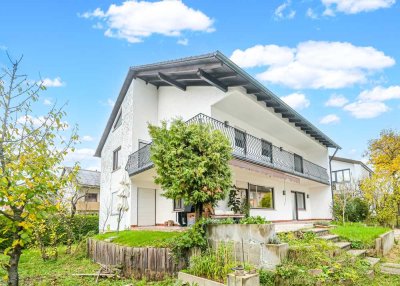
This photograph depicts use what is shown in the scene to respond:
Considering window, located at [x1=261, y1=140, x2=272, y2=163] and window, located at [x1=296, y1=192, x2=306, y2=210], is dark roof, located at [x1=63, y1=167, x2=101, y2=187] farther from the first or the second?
window, located at [x1=261, y1=140, x2=272, y2=163]

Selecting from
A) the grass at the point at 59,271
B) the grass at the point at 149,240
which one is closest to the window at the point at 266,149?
the grass at the point at 149,240

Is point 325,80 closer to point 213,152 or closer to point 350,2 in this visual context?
point 350,2

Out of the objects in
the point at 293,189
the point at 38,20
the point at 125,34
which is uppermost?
the point at 125,34

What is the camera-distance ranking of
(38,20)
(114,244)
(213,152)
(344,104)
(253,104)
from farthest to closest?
(344,104)
(253,104)
(114,244)
(213,152)
(38,20)

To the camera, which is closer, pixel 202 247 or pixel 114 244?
pixel 202 247

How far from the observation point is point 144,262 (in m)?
11.0

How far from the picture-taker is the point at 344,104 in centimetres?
3122

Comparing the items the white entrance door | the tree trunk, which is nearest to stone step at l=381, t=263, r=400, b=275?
the tree trunk

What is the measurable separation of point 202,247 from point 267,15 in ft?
33.6

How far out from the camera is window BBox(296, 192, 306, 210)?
2905 centimetres

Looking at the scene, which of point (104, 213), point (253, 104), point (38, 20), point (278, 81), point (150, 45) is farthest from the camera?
point (104, 213)

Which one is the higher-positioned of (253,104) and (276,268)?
(253,104)

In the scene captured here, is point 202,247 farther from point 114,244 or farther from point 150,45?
point 150,45

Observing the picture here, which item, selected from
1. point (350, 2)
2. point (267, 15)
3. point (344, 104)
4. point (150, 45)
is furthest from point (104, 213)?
point (344, 104)
